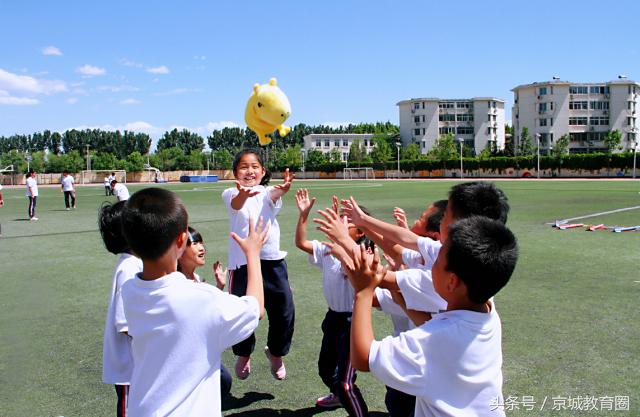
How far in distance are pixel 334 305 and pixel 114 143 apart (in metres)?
118

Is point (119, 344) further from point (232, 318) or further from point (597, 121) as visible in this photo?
point (597, 121)

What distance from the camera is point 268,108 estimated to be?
4.77 m

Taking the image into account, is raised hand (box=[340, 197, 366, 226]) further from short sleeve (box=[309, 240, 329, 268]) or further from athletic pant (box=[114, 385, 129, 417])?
athletic pant (box=[114, 385, 129, 417])

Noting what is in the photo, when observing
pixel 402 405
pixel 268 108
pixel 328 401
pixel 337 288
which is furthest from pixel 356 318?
pixel 268 108

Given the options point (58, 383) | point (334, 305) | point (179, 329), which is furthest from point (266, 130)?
point (179, 329)

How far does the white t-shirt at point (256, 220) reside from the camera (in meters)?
4.30

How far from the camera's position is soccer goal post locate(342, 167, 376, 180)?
78.6 meters

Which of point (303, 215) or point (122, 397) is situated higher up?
point (303, 215)

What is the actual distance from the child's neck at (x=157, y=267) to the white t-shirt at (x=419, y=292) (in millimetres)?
1099

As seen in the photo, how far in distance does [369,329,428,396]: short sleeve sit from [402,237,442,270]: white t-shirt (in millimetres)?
995

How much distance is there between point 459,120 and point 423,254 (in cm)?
9996

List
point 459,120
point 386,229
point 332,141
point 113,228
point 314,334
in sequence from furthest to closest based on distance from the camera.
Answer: point 332,141
point 459,120
point 314,334
point 386,229
point 113,228

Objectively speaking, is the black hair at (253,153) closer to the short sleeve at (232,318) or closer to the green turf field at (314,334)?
the green turf field at (314,334)

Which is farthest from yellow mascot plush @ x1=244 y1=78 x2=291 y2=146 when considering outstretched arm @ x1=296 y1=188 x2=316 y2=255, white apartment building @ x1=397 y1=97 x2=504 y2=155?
white apartment building @ x1=397 y1=97 x2=504 y2=155
